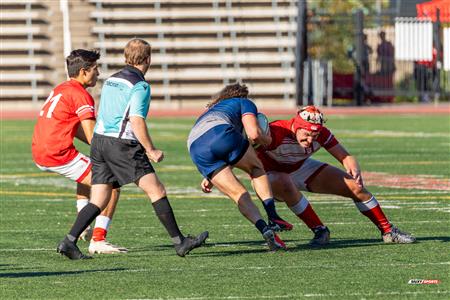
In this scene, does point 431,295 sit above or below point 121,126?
below

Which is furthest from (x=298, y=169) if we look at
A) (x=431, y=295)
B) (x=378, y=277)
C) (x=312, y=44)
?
(x=312, y=44)

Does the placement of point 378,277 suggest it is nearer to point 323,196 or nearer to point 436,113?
point 323,196

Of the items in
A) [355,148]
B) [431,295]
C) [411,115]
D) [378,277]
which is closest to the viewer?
[431,295]

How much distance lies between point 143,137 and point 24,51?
38.6 metres

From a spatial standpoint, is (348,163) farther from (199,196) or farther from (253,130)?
(199,196)

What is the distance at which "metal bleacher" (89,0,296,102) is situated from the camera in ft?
161

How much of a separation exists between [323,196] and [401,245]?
17.3ft

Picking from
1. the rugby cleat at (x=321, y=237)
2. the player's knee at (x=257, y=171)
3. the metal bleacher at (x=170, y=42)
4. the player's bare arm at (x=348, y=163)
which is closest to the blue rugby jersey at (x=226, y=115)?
the player's knee at (x=257, y=171)

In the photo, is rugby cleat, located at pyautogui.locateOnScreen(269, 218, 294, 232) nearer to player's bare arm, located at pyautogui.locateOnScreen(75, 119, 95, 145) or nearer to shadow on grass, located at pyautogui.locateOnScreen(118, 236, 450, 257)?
shadow on grass, located at pyautogui.locateOnScreen(118, 236, 450, 257)

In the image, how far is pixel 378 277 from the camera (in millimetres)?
9852

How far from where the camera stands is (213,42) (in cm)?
4969

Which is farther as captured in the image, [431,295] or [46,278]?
[46,278]

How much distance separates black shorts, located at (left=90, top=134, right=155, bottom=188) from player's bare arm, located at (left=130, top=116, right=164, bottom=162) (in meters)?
0.24

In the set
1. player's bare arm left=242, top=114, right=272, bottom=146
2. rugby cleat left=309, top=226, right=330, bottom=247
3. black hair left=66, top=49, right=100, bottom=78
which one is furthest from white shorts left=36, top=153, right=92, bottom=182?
rugby cleat left=309, top=226, right=330, bottom=247
